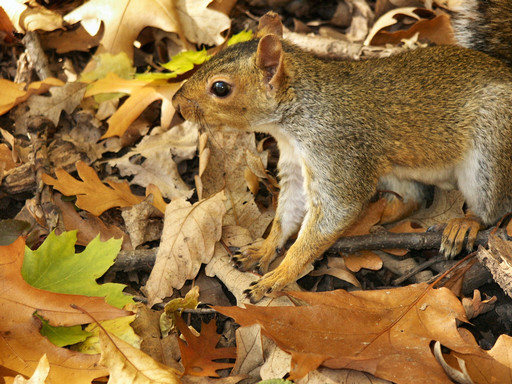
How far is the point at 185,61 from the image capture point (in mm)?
3746

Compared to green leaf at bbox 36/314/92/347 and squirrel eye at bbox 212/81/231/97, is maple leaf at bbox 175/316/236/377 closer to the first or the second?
green leaf at bbox 36/314/92/347

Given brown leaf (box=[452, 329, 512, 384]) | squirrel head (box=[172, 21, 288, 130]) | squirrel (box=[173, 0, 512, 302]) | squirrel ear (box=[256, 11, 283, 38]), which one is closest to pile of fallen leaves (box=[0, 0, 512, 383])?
brown leaf (box=[452, 329, 512, 384])

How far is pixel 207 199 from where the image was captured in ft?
Result: 10.3

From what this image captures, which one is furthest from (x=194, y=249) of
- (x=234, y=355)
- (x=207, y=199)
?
(x=234, y=355)

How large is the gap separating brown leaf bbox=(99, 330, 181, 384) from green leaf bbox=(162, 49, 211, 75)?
1887 mm

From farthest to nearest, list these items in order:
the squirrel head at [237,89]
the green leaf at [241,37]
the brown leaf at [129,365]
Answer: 1. the green leaf at [241,37]
2. the squirrel head at [237,89]
3. the brown leaf at [129,365]

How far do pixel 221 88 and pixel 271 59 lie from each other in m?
0.27

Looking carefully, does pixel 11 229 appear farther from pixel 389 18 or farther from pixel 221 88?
pixel 389 18

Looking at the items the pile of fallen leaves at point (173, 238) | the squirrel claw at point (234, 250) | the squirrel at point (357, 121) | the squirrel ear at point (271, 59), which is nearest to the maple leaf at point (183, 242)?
the pile of fallen leaves at point (173, 238)

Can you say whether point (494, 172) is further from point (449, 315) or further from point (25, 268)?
point (25, 268)

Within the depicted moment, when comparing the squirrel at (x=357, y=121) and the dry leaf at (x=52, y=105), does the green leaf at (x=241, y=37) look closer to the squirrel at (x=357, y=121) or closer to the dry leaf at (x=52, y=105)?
the squirrel at (x=357, y=121)

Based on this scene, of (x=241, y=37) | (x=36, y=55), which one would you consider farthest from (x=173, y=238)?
(x=36, y=55)

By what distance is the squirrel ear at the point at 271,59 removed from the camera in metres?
2.71

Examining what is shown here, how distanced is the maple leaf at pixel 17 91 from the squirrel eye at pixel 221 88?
1.47 meters
